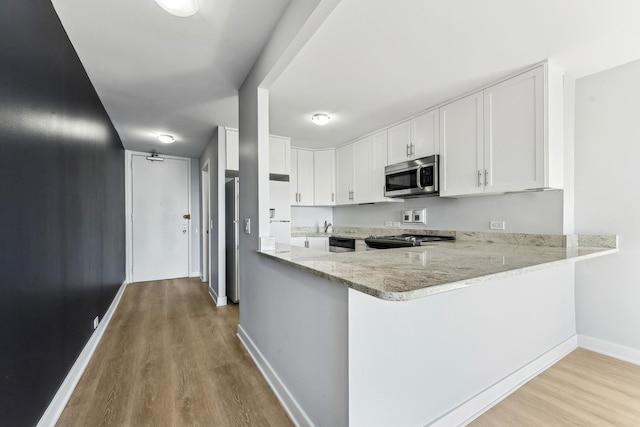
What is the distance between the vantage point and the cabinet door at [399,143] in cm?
330


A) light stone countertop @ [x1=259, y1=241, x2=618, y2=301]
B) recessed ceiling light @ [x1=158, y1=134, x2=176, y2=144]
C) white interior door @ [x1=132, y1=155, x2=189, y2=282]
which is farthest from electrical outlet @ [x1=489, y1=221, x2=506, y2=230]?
white interior door @ [x1=132, y1=155, x2=189, y2=282]

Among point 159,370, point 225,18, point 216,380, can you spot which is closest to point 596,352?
point 216,380

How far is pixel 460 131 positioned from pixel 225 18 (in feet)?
7.29

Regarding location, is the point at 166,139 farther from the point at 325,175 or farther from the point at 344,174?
the point at 344,174

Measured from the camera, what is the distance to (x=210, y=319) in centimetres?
322

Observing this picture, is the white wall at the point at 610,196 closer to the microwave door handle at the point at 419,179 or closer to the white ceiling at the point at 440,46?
the white ceiling at the point at 440,46

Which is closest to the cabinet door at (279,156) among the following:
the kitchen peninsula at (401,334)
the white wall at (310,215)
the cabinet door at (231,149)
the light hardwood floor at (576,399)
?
the cabinet door at (231,149)

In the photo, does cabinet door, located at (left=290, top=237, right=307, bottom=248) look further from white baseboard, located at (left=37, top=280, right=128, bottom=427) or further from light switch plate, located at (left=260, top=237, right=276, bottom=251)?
white baseboard, located at (left=37, top=280, right=128, bottom=427)

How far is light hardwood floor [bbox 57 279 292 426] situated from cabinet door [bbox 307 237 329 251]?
1553mm

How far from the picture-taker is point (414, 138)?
321 centimetres

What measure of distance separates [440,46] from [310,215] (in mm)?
3469

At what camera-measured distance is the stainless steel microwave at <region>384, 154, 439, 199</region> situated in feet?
9.67

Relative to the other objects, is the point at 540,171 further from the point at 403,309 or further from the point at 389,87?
the point at 403,309

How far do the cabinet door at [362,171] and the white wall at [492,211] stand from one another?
37 cm
